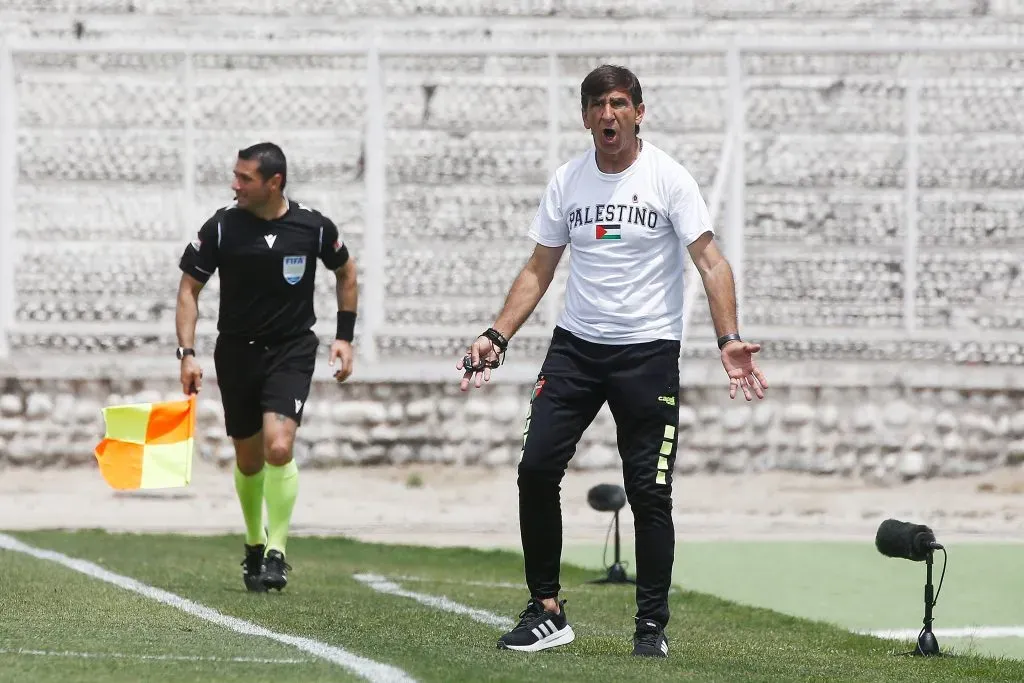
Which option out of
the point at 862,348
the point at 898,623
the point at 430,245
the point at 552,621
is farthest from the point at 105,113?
the point at 552,621

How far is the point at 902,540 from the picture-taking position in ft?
26.0

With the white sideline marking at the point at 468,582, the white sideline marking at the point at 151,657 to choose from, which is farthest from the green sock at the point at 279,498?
the white sideline marking at the point at 151,657

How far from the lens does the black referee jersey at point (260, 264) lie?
9.53 m

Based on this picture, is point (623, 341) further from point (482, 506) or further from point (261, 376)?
point (482, 506)

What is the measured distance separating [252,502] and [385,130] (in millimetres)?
7078

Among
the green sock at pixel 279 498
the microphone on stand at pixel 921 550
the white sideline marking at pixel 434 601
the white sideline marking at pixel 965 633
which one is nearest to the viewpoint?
the microphone on stand at pixel 921 550

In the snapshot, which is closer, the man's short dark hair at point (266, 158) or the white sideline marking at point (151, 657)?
the white sideline marking at point (151, 657)

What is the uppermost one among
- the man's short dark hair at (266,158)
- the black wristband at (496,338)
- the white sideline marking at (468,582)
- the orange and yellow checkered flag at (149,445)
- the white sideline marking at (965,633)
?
the man's short dark hair at (266,158)

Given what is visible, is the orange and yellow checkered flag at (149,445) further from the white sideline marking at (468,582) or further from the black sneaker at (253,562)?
the white sideline marking at (468,582)

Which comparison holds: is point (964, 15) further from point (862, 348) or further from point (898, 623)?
point (898, 623)

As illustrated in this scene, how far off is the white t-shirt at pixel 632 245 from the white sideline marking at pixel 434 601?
164 cm

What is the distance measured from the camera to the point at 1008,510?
14.9 meters

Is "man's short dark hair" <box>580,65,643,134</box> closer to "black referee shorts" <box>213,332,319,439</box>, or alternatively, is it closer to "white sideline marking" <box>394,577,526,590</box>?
"black referee shorts" <box>213,332,319,439</box>

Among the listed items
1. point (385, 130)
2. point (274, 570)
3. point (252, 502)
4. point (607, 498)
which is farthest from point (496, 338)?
point (385, 130)
